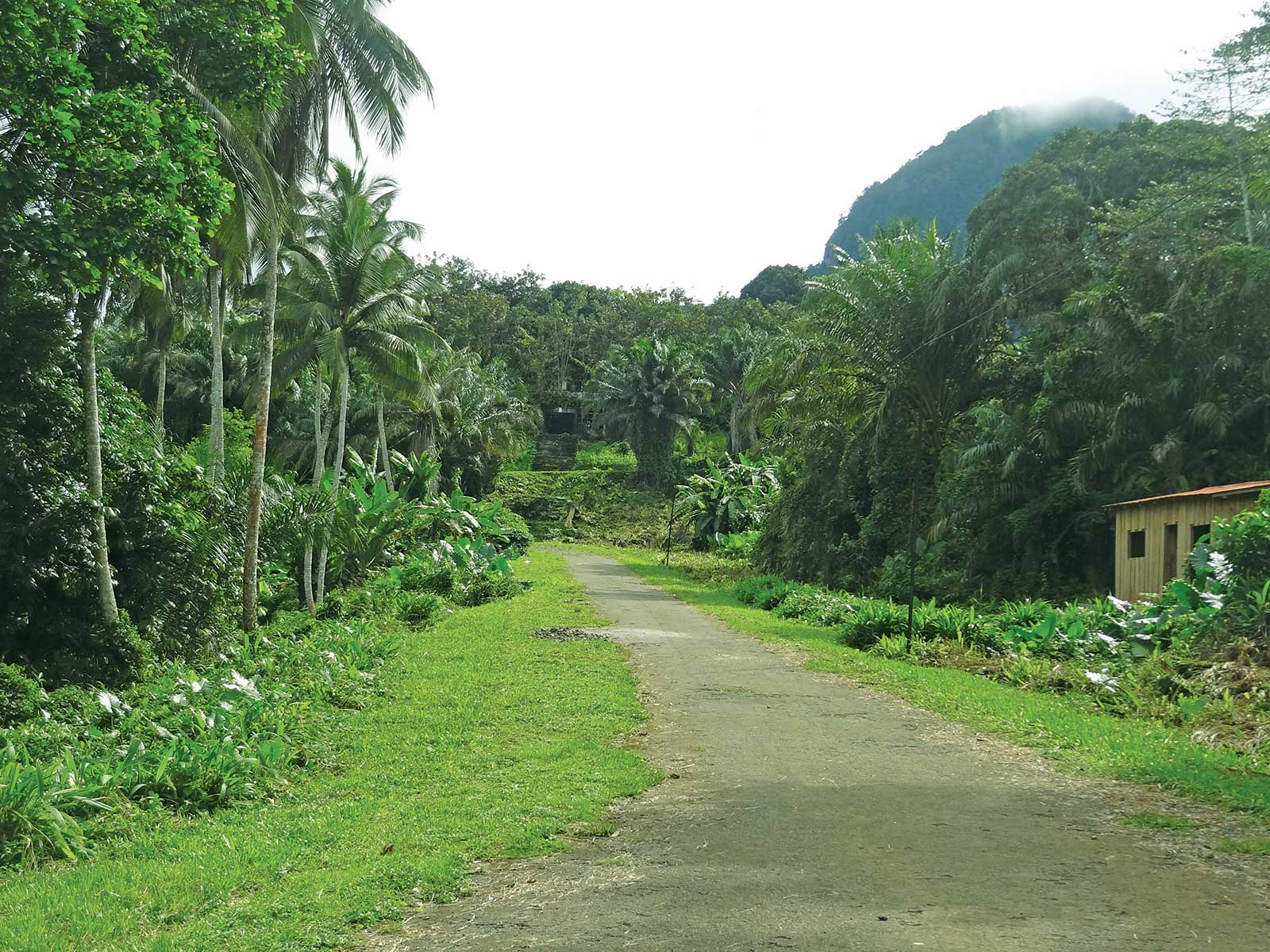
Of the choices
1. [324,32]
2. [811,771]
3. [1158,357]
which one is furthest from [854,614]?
[324,32]

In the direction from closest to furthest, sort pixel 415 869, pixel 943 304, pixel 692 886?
pixel 692 886 < pixel 415 869 < pixel 943 304

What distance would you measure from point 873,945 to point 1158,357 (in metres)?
18.8

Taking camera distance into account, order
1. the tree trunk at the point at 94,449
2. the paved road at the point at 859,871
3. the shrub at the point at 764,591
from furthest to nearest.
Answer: the shrub at the point at 764,591 < the tree trunk at the point at 94,449 < the paved road at the point at 859,871

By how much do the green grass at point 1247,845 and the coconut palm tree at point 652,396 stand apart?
163 feet

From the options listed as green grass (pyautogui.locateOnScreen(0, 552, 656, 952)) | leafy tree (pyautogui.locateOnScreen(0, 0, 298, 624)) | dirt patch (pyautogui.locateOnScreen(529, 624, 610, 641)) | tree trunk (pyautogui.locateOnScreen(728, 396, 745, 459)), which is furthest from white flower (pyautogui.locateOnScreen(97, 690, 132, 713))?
tree trunk (pyautogui.locateOnScreen(728, 396, 745, 459))

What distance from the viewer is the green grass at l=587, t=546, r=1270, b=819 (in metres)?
7.12

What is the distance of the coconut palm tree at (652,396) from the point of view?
5581cm

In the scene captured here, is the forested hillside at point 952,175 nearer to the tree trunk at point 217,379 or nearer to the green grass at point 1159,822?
the tree trunk at point 217,379

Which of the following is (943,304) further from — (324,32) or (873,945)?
(873,945)

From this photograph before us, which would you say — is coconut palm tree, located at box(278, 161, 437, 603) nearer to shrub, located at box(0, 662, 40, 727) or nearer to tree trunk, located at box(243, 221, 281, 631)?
tree trunk, located at box(243, 221, 281, 631)

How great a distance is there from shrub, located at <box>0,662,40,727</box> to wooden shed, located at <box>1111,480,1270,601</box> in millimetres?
13659

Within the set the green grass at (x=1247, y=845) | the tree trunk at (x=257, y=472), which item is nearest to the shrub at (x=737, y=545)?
the tree trunk at (x=257, y=472)

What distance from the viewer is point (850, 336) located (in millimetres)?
25219

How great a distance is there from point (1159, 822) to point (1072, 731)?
2.96 meters
